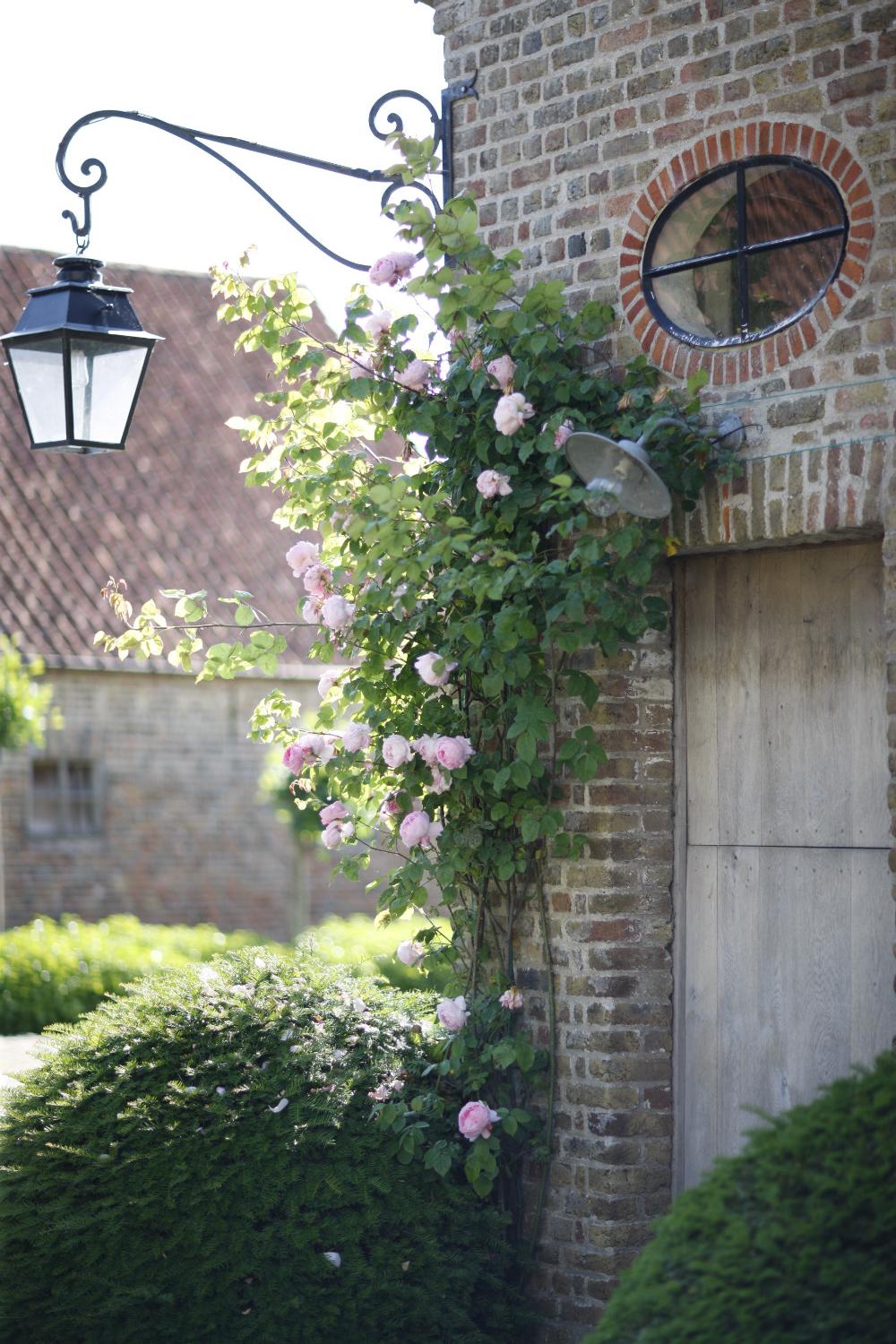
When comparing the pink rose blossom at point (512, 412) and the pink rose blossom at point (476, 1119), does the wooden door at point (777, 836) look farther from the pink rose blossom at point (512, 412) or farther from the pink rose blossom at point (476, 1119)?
the pink rose blossom at point (512, 412)

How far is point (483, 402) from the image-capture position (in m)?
4.87

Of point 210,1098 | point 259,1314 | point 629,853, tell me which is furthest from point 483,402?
point 259,1314

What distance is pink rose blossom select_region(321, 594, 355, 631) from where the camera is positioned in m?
5.07

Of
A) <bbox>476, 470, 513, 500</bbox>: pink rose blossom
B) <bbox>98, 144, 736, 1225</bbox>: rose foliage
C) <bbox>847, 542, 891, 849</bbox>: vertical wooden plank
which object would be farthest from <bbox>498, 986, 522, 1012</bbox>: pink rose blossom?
<bbox>476, 470, 513, 500</bbox>: pink rose blossom

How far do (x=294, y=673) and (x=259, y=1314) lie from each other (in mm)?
11704

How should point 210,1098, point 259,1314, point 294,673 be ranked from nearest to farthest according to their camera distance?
point 259,1314 → point 210,1098 → point 294,673

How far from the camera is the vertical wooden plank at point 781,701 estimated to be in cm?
471

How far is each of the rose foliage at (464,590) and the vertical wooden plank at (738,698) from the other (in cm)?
27

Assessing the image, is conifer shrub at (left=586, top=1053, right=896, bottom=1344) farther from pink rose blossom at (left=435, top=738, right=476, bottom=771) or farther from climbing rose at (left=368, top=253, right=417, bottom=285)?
climbing rose at (left=368, top=253, right=417, bottom=285)

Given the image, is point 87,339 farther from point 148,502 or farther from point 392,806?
point 148,502

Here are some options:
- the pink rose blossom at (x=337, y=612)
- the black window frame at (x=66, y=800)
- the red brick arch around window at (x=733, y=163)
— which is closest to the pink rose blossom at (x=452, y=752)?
the pink rose blossom at (x=337, y=612)

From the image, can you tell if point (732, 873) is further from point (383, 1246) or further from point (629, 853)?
point (383, 1246)

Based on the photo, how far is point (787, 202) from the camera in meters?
4.59

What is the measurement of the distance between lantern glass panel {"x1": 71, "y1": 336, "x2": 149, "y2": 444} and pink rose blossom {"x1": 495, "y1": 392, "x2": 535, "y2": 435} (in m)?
1.33
